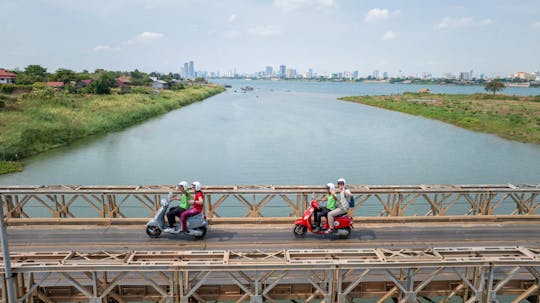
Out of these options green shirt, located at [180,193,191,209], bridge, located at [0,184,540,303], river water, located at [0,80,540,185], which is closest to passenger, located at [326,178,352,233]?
bridge, located at [0,184,540,303]

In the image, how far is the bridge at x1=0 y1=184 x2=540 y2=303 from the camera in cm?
796

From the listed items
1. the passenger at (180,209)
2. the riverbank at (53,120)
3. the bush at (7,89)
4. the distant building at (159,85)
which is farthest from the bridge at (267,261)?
the distant building at (159,85)

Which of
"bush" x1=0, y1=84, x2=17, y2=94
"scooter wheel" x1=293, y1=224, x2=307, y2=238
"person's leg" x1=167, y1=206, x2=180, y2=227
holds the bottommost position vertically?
"scooter wheel" x1=293, y1=224, x2=307, y2=238

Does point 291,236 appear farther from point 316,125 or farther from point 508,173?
point 316,125

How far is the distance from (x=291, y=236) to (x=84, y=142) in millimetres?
33115

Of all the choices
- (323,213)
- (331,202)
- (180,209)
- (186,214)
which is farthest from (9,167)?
(331,202)

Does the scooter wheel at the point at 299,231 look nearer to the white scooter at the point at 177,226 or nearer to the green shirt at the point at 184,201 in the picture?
the white scooter at the point at 177,226

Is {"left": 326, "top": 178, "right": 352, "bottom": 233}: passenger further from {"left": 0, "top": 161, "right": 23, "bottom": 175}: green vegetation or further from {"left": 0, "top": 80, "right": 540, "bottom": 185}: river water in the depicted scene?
{"left": 0, "top": 161, "right": 23, "bottom": 175}: green vegetation

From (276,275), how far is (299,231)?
90.3 inches

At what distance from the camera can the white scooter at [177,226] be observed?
35.6ft

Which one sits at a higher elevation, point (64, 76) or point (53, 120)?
point (64, 76)

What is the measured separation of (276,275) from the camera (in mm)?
9094

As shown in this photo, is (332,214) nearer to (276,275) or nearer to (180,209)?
(276,275)

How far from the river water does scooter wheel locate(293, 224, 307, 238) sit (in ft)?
47.2
